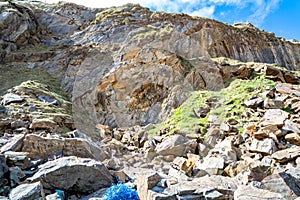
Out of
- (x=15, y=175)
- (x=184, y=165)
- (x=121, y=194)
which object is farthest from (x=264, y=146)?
(x=15, y=175)

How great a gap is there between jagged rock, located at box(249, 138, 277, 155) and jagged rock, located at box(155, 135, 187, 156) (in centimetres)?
145

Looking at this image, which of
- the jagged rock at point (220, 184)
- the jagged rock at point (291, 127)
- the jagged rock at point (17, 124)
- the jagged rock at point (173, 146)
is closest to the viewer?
the jagged rock at point (220, 184)

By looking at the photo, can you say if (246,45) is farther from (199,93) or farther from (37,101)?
(37,101)

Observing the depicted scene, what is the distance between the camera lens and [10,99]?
816cm

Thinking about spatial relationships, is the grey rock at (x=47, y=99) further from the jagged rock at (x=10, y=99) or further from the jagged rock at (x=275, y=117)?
the jagged rock at (x=275, y=117)

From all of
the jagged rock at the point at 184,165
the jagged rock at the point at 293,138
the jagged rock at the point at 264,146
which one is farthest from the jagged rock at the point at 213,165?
the jagged rock at the point at 293,138

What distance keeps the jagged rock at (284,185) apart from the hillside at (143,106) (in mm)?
14

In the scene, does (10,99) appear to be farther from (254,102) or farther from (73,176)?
(254,102)

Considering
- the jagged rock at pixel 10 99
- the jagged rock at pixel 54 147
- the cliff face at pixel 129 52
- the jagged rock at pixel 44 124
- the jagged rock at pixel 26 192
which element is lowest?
the jagged rock at pixel 26 192

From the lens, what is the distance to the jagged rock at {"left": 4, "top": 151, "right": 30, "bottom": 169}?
446 cm

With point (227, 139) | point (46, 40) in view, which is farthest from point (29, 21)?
point (227, 139)

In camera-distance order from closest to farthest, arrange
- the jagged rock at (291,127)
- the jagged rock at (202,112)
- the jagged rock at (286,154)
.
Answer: the jagged rock at (286,154) → the jagged rock at (291,127) → the jagged rock at (202,112)

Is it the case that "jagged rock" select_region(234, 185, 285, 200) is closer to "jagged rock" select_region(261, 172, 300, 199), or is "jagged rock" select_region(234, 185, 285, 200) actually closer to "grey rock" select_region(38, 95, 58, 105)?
"jagged rock" select_region(261, 172, 300, 199)

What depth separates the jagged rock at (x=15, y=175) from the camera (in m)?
4.00
